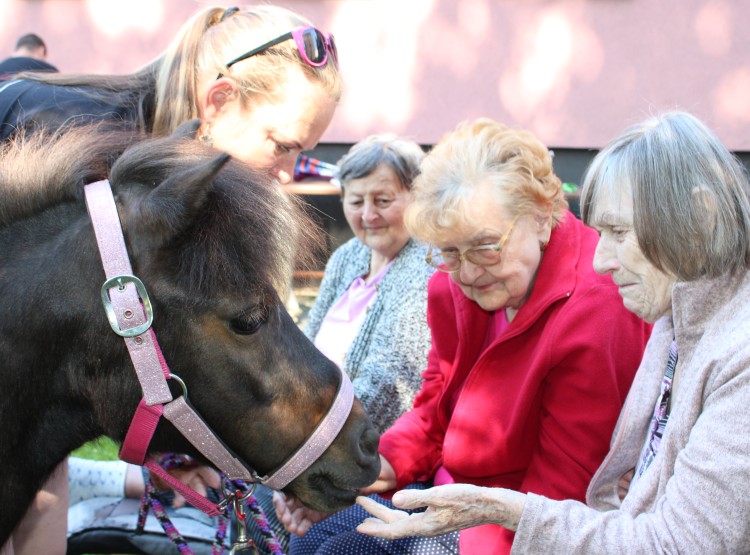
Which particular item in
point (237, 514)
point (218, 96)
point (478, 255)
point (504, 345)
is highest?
point (218, 96)

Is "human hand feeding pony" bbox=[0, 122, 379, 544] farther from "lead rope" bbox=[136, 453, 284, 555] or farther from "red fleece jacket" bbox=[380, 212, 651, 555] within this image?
"red fleece jacket" bbox=[380, 212, 651, 555]

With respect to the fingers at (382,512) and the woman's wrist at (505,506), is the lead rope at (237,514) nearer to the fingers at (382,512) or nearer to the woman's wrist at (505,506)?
the fingers at (382,512)

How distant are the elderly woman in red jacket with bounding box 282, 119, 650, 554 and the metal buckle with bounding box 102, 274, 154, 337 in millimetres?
943

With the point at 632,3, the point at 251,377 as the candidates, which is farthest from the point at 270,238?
the point at 632,3

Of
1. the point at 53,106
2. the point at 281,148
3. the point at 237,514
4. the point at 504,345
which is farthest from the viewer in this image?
the point at 281,148

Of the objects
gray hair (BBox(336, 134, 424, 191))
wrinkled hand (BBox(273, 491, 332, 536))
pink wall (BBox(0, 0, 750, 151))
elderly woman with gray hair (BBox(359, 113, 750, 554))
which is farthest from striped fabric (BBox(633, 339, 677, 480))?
pink wall (BBox(0, 0, 750, 151))

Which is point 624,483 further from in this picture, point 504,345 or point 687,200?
point 687,200

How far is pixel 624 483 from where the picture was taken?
1953 millimetres

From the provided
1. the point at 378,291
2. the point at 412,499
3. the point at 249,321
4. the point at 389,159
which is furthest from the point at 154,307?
the point at 389,159

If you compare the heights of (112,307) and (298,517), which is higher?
(112,307)

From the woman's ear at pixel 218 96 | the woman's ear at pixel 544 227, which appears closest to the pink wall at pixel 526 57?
the woman's ear at pixel 218 96

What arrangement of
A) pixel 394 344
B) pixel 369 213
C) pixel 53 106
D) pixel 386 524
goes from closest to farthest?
pixel 386 524
pixel 53 106
pixel 394 344
pixel 369 213

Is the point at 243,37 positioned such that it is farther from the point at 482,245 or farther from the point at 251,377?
the point at 251,377

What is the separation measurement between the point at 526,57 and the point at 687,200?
5.69 meters
